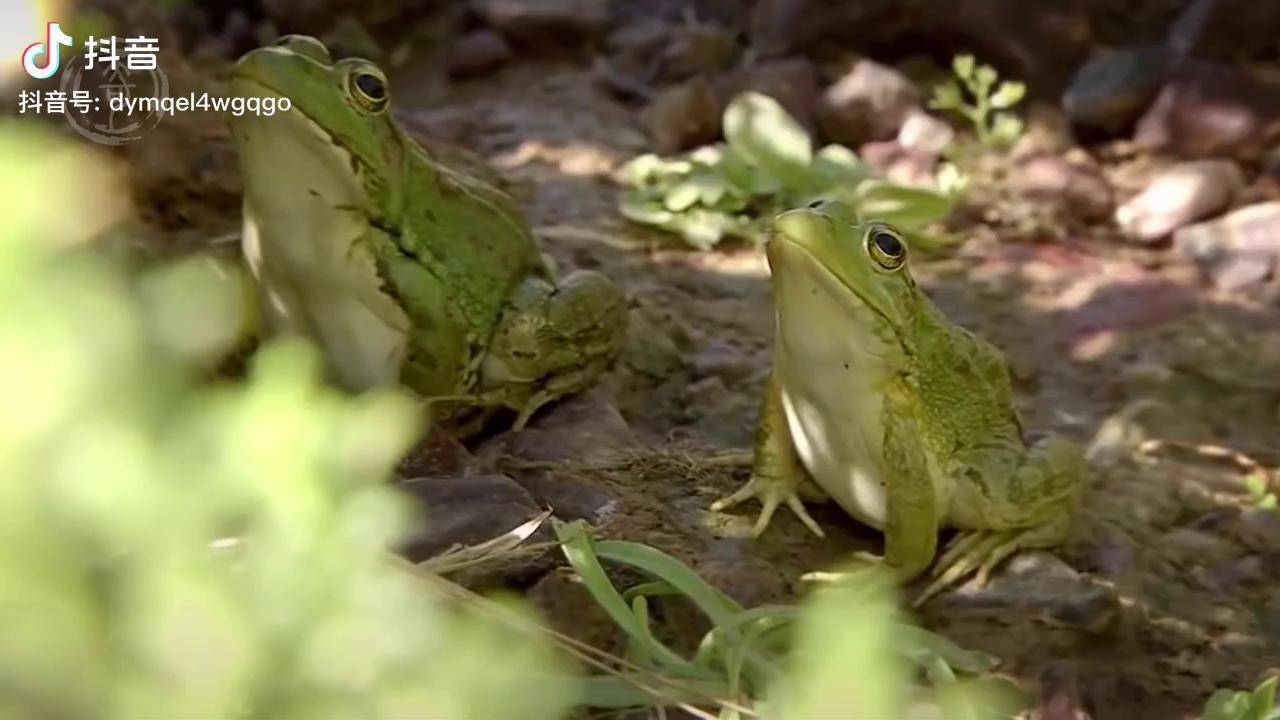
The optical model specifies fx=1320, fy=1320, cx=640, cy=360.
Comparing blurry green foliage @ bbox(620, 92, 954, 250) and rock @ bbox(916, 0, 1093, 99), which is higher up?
rock @ bbox(916, 0, 1093, 99)

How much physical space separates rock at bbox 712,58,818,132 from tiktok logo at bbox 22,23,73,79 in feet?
5.15

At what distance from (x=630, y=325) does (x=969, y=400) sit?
66cm

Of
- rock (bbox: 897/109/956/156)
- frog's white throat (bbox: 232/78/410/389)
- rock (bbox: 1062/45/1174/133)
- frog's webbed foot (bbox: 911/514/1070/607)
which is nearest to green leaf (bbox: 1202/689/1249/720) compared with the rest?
frog's webbed foot (bbox: 911/514/1070/607)

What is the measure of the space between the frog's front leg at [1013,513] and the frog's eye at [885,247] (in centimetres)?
30

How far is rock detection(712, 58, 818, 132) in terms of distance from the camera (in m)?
2.97

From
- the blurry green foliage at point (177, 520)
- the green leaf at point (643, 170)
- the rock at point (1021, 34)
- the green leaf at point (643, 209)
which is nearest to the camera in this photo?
the blurry green foliage at point (177, 520)

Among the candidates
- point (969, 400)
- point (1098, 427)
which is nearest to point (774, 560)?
point (969, 400)

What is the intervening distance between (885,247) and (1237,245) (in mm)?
1497

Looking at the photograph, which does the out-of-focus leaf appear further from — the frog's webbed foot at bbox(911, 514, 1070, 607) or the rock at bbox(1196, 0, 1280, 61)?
the rock at bbox(1196, 0, 1280, 61)

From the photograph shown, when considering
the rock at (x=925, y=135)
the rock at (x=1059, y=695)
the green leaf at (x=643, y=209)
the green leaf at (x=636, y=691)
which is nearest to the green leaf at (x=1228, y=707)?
the rock at (x=1059, y=695)

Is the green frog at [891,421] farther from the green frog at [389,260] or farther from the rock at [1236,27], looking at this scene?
the rock at [1236,27]

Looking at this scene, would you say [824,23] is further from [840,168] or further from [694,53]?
[840,168]

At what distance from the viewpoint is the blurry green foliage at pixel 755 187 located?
2516mm

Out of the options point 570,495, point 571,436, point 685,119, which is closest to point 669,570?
point 570,495
